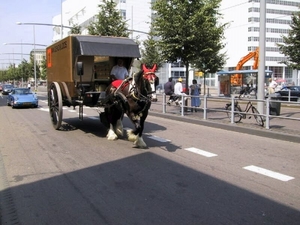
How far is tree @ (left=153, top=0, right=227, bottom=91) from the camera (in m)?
14.9

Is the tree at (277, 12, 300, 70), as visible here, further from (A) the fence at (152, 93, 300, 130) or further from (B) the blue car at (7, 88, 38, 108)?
(B) the blue car at (7, 88, 38, 108)

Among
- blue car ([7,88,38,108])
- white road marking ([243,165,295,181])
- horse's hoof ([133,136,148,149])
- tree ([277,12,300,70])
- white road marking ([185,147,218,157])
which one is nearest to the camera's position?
white road marking ([243,165,295,181])

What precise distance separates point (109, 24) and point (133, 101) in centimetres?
1759

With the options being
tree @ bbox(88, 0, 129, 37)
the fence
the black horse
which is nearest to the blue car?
tree @ bbox(88, 0, 129, 37)

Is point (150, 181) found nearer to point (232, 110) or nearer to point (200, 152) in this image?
point (200, 152)

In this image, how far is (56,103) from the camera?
34.7 ft

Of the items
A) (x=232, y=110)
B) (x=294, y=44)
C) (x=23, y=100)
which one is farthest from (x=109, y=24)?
(x=232, y=110)

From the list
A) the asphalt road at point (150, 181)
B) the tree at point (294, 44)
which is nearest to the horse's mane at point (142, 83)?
the asphalt road at point (150, 181)

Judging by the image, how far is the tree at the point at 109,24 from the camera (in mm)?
23859

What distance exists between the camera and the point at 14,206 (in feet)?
15.0

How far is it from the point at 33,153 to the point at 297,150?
645 centimetres

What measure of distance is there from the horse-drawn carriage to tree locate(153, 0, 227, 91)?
5.31 m

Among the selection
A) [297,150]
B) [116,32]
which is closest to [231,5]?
[116,32]

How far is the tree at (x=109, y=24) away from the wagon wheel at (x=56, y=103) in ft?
44.7
